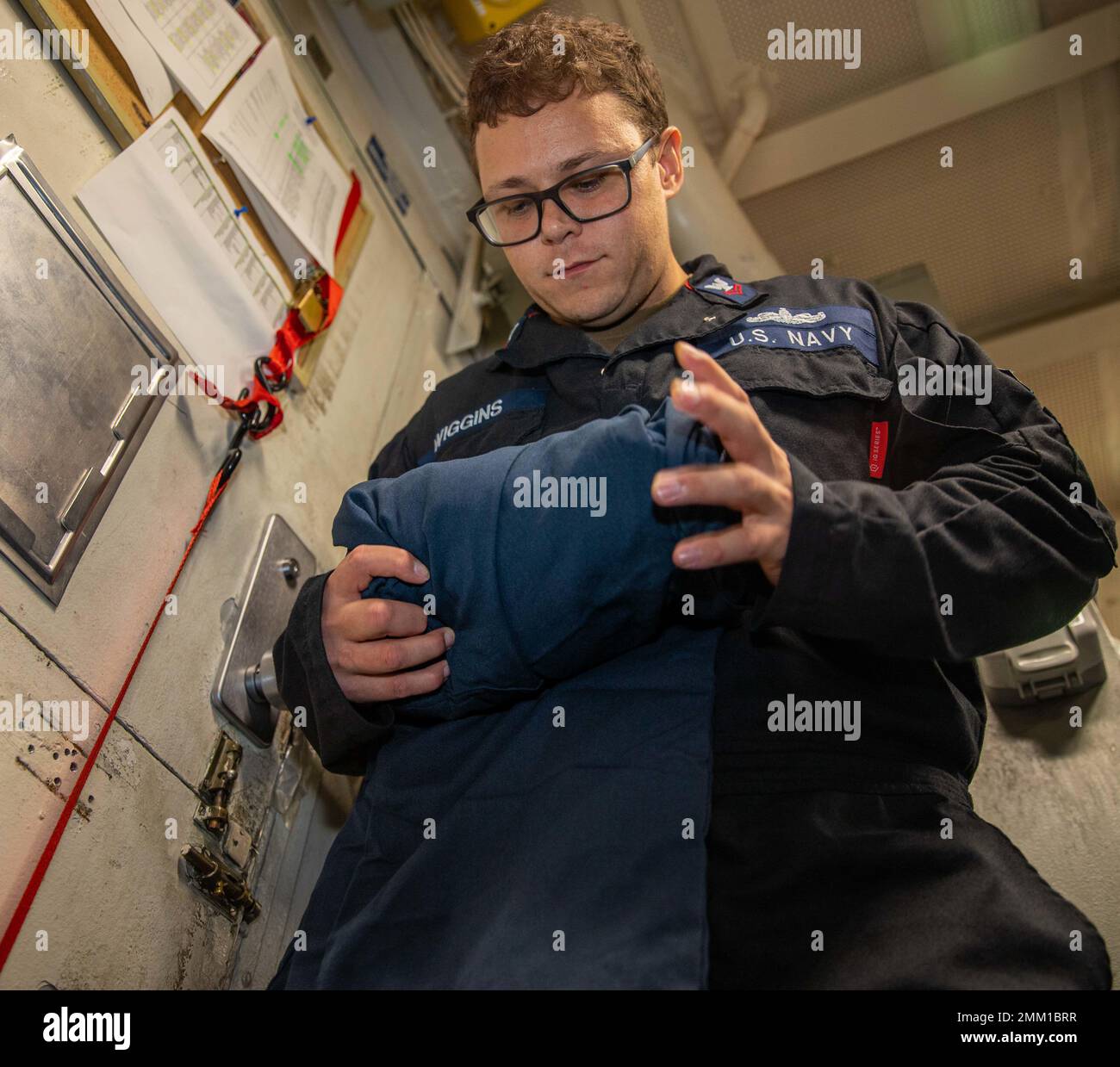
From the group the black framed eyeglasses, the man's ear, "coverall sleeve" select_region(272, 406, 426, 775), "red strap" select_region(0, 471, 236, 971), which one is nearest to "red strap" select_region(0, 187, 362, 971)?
"red strap" select_region(0, 471, 236, 971)

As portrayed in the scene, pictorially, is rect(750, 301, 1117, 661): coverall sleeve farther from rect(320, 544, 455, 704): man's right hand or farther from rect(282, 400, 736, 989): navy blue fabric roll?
rect(320, 544, 455, 704): man's right hand

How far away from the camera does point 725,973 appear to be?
0.85 metres

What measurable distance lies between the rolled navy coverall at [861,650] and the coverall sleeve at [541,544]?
7 cm

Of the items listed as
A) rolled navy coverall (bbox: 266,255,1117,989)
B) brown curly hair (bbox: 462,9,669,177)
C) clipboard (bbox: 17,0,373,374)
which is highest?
clipboard (bbox: 17,0,373,374)

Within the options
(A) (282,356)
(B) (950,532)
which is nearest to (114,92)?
(A) (282,356)

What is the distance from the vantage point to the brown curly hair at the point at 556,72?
1.31 meters

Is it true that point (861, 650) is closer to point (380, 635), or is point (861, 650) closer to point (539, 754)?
point (539, 754)

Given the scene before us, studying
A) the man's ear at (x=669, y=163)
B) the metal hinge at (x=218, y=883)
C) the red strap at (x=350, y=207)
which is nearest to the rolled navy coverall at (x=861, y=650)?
the metal hinge at (x=218, y=883)

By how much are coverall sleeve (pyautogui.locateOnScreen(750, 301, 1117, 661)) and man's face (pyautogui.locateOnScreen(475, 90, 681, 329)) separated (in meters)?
0.39

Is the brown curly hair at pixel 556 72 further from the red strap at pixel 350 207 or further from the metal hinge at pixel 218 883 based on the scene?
the metal hinge at pixel 218 883

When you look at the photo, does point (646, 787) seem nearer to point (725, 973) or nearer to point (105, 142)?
point (725, 973)

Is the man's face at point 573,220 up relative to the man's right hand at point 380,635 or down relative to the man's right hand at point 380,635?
up

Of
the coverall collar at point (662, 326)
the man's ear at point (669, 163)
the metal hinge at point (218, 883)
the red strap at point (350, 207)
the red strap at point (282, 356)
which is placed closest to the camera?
the metal hinge at point (218, 883)

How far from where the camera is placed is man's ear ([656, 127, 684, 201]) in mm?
1468
